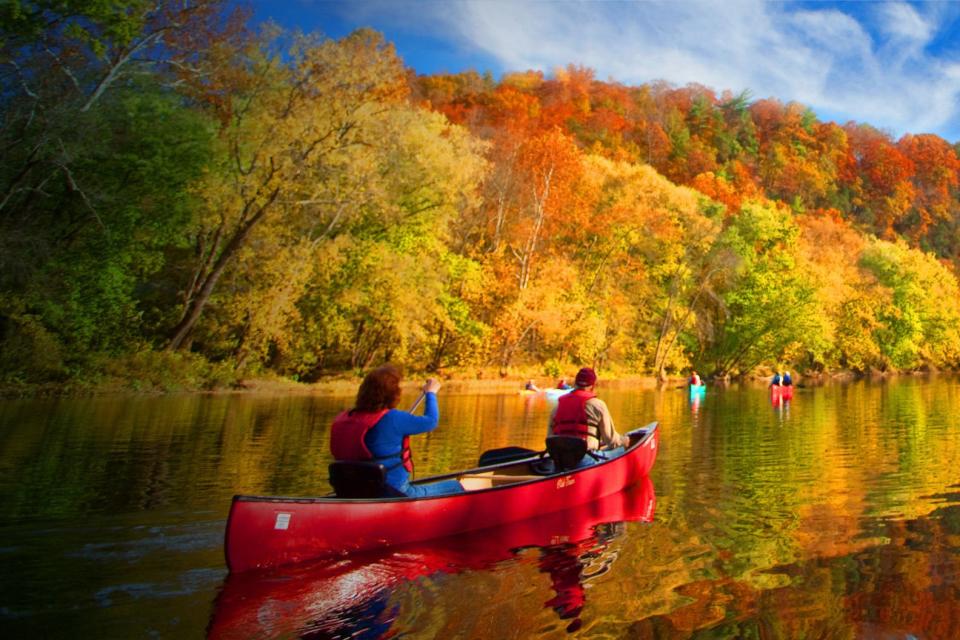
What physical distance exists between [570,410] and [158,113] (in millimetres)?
17447

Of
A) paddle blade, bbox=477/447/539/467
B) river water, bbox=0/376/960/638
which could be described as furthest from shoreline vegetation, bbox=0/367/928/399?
paddle blade, bbox=477/447/539/467

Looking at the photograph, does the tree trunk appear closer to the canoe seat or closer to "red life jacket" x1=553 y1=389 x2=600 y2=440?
"red life jacket" x1=553 y1=389 x2=600 y2=440

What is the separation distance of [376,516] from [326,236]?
2198 cm

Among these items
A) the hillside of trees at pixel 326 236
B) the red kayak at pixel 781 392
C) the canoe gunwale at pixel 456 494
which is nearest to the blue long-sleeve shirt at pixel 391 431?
the canoe gunwale at pixel 456 494

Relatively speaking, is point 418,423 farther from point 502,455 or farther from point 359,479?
point 502,455

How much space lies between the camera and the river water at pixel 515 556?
15.6 feet

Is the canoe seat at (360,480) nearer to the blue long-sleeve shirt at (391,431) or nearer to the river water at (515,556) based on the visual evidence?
the blue long-sleeve shirt at (391,431)

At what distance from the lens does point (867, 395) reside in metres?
28.8

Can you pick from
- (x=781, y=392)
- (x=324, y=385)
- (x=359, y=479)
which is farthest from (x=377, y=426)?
(x=781, y=392)

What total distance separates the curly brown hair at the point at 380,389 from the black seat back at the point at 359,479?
0.52 meters

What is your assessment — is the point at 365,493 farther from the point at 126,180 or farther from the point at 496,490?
the point at 126,180

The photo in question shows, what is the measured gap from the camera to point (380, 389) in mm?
6461

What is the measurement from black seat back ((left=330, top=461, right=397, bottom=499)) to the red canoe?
15 centimetres

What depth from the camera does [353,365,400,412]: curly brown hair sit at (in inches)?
254
